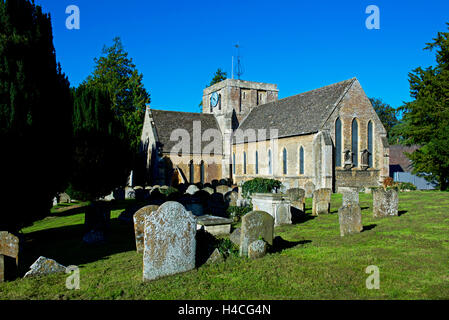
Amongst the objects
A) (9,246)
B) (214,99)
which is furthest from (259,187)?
(214,99)

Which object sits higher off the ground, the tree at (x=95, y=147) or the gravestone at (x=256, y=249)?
the tree at (x=95, y=147)

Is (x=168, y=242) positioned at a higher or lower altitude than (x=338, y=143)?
lower

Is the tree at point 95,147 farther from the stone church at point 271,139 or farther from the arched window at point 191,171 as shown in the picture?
the arched window at point 191,171

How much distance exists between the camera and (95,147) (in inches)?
877

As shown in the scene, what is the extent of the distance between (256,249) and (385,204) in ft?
23.8

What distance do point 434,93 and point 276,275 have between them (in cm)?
2439

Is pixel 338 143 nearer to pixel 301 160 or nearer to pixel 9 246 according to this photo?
pixel 301 160

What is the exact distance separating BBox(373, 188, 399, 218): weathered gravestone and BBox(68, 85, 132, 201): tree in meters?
15.7

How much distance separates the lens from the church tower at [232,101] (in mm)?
39625

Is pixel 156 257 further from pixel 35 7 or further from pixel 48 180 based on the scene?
pixel 35 7

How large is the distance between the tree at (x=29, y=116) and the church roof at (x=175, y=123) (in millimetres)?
23514

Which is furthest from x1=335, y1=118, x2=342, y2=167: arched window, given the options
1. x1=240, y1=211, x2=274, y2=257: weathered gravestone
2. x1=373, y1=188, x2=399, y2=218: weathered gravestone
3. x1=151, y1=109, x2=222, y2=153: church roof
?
x1=240, y1=211, x2=274, y2=257: weathered gravestone

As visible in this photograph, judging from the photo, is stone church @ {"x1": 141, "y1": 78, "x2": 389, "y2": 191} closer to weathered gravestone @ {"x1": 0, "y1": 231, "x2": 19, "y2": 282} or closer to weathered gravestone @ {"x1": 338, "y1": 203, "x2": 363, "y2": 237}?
weathered gravestone @ {"x1": 338, "y1": 203, "x2": 363, "y2": 237}

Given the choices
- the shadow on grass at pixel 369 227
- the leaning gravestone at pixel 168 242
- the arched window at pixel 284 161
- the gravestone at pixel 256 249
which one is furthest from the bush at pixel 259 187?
the leaning gravestone at pixel 168 242
